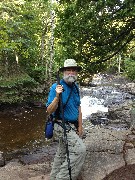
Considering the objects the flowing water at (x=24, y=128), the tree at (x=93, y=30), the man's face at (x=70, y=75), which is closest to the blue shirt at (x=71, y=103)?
the man's face at (x=70, y=75)

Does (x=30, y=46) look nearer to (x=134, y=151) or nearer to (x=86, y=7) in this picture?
(x=86, y=7)

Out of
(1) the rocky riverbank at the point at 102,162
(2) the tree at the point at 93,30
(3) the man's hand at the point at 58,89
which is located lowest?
(1) the rocky riverbank at the point at 102,162

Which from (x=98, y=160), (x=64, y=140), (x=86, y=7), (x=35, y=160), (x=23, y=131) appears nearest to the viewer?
(x=64, y=140)

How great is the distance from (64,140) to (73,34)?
3.50 metres

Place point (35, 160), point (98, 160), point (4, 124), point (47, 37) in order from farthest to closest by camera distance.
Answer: point (47, 37), point (4, 124), point (35, 160), point (98, 160)

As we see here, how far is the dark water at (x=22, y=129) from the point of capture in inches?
543

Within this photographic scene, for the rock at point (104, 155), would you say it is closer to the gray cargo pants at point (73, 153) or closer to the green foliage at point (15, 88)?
the gray cargo pants at point (73, 153)

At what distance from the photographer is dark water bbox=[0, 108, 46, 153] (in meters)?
13.8

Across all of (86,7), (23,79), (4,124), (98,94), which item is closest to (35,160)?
(86,7)

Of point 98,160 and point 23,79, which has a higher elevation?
point 23,79

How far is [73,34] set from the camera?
8453 mm

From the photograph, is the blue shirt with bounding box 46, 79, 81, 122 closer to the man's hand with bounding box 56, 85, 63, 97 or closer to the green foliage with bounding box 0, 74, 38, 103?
the man's hand with bounding box 56, 85, 63, 97

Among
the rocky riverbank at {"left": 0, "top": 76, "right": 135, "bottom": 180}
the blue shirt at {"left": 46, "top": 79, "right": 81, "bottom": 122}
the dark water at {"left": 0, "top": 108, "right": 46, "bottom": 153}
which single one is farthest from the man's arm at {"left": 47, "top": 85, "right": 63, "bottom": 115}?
the dark water at {"left": 0, "top": 108, "right": 46, "bottom": 153}

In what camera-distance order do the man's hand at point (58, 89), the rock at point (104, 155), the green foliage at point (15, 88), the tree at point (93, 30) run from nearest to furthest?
1. the man's hand at point (58, 89)
2. the rock at point (104, 155)
3. the tree at point (93, 30)
4. the green foliage at point (15, 88)
